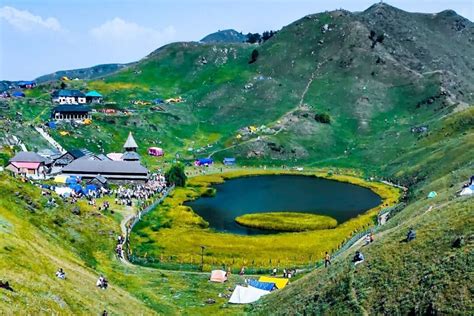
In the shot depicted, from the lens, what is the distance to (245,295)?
67750 mm

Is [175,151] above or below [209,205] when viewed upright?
above

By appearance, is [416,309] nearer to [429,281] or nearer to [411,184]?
[429,281]

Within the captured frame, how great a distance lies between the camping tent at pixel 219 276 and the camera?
76.3 meters

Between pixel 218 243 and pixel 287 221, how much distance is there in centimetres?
2224

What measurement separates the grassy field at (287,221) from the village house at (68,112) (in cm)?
9269

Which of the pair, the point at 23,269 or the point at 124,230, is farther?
the point at 124,230

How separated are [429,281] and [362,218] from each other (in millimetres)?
67861

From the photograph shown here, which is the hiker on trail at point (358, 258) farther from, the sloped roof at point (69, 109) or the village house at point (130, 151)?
the sloped roof at point (69, 109)

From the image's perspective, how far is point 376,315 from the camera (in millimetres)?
48375

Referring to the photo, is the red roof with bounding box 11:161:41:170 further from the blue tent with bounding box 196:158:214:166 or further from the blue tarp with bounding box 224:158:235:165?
the blue tarp with bounding box 224:158:235:165

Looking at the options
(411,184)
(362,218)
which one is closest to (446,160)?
(411,184)

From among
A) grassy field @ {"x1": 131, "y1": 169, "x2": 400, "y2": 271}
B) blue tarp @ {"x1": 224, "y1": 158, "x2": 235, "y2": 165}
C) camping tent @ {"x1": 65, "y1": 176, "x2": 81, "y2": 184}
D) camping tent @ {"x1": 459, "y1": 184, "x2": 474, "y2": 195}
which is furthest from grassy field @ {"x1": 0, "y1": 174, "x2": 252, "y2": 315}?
blue tarp @ {"x1": 224, "y1": 158, "x2": 235, "y2": 165}

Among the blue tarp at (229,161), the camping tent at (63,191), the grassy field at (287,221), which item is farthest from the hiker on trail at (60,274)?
the blue tarp at (229,161)

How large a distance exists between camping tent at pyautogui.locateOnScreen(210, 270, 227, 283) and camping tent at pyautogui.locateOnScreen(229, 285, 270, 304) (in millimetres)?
8287
